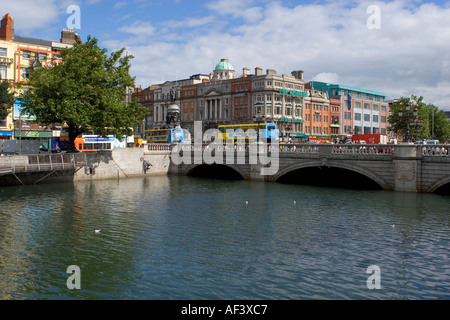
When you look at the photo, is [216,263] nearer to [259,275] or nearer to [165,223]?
[259,275]

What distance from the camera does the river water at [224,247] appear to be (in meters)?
16.3

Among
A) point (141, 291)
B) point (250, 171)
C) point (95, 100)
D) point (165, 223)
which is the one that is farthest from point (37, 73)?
point (141, 291)

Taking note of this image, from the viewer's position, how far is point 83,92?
49.2 metres

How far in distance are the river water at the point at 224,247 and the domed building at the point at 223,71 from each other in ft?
318

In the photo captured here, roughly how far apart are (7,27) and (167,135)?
31506 millimetres

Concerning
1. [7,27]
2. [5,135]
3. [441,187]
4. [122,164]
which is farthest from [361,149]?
[7,27]

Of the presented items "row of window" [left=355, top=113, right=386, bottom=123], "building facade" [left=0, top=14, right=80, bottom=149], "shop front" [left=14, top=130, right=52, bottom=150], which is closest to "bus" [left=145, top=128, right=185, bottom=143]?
"building facade" [left=0, top=14, right=80, bottom=149]

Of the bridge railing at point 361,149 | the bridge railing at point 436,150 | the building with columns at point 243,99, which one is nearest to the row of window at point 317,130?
the building with columns at point 243,99

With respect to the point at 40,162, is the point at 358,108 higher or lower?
higher

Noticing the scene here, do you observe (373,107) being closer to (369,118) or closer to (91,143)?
(369,118)

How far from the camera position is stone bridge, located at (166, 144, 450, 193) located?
130 feet

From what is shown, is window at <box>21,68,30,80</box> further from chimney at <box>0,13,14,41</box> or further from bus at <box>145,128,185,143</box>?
bus at <box>145,128,185,143</box>

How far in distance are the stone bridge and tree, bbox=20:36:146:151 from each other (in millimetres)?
11473
